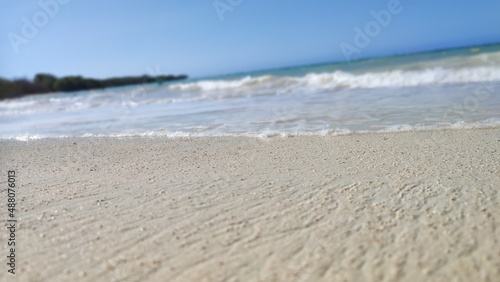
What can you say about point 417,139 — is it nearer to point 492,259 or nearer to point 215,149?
point 215,149

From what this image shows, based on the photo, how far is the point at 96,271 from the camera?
2764mm

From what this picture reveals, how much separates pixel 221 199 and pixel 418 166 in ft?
7.69

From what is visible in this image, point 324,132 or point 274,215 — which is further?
point 324,132

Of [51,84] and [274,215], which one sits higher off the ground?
[51,84]

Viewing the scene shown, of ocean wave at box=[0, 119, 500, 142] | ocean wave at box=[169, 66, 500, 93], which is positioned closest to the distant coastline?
ocean wave at box=[169, 66, 500, 93]

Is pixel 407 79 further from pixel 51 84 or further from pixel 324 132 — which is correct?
pixel 51 84

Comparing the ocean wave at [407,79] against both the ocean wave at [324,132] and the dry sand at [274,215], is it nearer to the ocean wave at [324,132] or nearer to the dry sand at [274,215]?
the ocean wave at [324,132]

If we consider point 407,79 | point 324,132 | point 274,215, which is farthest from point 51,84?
point 274,215

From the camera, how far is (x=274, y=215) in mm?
3430

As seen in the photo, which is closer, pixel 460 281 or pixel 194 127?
pixel 460 281

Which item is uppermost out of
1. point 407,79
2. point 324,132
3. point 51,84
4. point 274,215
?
point 51,84

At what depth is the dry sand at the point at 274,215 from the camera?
2.66 metres

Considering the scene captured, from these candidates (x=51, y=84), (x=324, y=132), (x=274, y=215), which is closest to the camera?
(x=274, y=215)

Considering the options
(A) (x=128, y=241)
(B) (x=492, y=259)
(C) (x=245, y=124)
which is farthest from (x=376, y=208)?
(C) (x=245, y=124)
